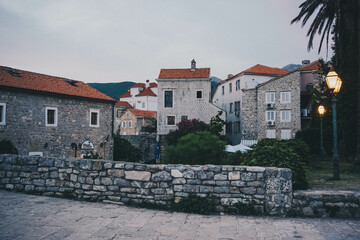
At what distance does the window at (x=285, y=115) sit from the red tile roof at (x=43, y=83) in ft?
67.4

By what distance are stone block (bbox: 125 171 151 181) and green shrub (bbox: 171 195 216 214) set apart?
919 mm

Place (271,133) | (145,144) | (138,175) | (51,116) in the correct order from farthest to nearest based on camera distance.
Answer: (145,144) → (271,133) → (51,116) → (138,175)

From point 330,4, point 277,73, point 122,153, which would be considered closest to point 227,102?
point 277,73

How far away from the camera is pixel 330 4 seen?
1352 centimetres

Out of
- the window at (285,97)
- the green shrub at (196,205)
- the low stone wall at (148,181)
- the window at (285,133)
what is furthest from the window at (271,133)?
the green shrub at (196,205)

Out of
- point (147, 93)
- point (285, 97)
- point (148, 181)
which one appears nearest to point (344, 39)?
point (148, 181)

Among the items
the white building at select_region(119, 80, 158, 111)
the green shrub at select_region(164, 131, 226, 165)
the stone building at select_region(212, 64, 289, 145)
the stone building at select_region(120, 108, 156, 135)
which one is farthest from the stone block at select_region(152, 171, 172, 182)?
the white building at select_region(119, 80, 158, 111)

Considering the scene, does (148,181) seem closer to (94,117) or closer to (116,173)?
(116,173)

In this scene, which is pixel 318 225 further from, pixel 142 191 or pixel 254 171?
pixel 142 191

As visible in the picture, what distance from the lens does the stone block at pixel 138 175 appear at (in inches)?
237

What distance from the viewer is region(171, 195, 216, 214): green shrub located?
220 inches

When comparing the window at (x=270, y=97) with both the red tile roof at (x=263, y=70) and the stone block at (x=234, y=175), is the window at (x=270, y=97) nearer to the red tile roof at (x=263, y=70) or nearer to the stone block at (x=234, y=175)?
the red tile roof at (x=263, y=70)

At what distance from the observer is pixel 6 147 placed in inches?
707

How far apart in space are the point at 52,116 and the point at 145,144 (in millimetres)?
15074
